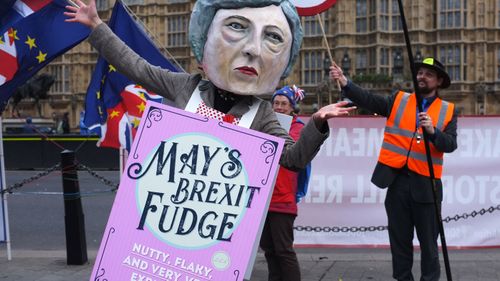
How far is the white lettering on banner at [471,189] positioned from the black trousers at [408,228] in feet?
6.33

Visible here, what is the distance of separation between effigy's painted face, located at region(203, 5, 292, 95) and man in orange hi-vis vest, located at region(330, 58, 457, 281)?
1643 mm

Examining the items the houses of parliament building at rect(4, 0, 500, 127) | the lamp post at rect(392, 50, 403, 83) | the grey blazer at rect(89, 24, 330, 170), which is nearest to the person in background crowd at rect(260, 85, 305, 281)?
the grey blazer at rect(89, 24, 330, 170)

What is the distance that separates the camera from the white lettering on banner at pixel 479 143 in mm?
6305

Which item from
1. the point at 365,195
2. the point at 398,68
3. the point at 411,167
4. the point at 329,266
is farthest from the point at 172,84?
the point at 398,68

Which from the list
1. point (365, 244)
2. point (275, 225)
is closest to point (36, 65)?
point (275, 225)

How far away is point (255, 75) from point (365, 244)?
4018 mm

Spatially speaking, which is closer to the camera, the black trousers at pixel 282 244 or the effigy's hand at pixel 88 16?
the effigy's hand at pixel 88 16

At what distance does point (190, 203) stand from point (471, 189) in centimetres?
444

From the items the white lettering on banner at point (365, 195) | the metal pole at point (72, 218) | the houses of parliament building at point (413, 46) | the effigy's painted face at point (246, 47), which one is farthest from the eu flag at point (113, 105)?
the houses of parliament building at point (413, 46)

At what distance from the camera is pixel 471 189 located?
6.33 m

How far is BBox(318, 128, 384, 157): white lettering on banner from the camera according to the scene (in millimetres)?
6453

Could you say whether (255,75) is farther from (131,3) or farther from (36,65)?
(131,3)

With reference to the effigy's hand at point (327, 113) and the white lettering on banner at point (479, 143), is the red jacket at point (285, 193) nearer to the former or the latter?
the effigy's hand at point (327, 113)

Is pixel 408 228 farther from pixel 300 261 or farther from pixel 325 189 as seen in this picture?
pixel 325 189
